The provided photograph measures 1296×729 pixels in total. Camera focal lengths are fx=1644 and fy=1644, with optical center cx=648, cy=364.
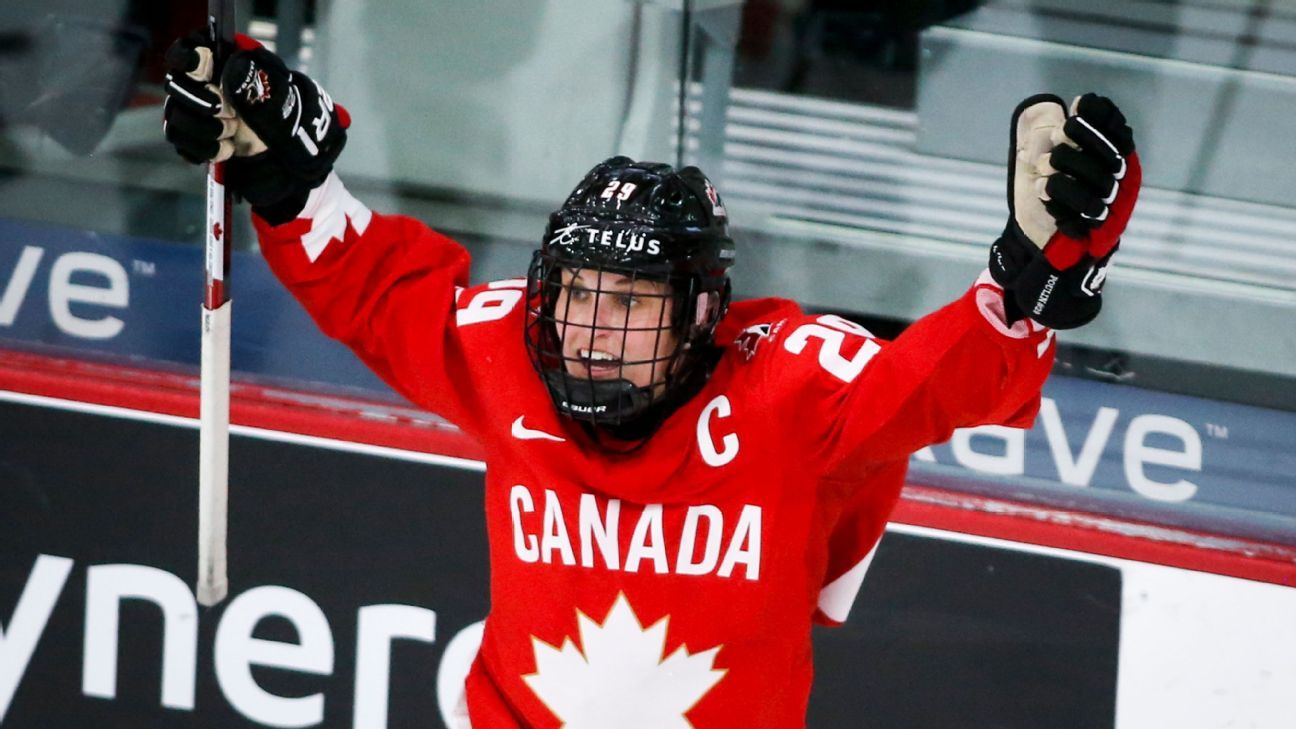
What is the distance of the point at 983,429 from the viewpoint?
299cm

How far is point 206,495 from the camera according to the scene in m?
2.21

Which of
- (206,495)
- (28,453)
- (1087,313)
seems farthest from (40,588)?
(1087,313)

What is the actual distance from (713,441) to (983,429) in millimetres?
1145

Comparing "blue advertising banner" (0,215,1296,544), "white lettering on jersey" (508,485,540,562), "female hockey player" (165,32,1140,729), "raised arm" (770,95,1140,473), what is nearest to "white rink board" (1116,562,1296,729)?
"blue advertising banner" (0,215,1296,544)

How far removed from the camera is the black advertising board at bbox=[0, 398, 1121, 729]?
9.27 feet

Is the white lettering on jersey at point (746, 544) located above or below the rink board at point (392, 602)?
above

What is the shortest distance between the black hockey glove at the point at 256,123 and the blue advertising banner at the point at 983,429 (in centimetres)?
106

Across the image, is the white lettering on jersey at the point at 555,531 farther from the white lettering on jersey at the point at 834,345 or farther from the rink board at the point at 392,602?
the rink board at the point at 392,602

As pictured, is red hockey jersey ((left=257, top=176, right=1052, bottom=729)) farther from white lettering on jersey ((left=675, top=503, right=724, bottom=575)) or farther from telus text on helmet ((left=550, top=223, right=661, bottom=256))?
telus text on helmet ((left=550, top=223, right=661, bottom=256))

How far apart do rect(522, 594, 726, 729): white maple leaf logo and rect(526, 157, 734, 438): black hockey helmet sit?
0.80 ft

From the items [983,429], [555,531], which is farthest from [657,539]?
[983,429]

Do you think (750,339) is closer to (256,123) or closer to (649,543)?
(649,543)

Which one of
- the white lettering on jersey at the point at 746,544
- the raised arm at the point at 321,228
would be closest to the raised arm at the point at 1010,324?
the white lettering on jersey at the point at 746,544

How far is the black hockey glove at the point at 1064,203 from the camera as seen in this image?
1601 millimetres
